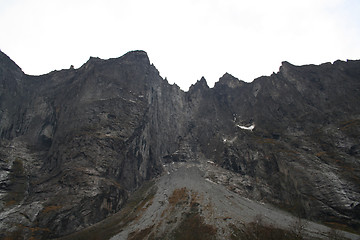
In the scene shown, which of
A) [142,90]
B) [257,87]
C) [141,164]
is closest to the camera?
[141,164]

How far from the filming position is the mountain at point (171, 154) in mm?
60344

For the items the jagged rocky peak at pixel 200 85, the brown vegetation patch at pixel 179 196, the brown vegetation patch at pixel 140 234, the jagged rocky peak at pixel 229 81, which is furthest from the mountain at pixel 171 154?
the jagged rocky peak at pixel 200 85

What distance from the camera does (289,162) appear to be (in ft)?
268

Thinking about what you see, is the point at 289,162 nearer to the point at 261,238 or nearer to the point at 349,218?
the point at 349,218

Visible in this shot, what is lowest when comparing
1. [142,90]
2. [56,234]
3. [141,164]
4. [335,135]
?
[56,234]

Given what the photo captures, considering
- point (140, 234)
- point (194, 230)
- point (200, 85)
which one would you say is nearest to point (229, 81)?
point (200, 85)

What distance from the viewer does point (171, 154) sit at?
11506 centimetres

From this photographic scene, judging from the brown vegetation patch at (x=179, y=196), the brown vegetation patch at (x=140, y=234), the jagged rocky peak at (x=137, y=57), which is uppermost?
the jagged rocky peak at (x=137, y=57)

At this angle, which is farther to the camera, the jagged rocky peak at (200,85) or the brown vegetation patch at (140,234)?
the jagged rocky peak at (200,85)

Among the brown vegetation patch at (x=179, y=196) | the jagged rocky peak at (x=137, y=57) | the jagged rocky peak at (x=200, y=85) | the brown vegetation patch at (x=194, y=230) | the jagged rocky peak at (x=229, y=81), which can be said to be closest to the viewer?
the brown vegetation patch at (x=194, y=230)

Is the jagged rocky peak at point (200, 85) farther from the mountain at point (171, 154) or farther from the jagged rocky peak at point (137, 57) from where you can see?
the jagged rocky peak at point (137, 57)

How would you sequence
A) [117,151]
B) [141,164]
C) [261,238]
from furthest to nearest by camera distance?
[141,164] → [117,151] → [261,238]

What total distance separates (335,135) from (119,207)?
80892mm

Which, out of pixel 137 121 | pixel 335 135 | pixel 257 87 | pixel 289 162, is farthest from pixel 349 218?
pixel 257 87
